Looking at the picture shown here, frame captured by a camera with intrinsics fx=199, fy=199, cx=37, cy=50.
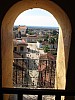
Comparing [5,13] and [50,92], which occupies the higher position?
[5,13]

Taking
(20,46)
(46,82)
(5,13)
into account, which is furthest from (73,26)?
(20,46)

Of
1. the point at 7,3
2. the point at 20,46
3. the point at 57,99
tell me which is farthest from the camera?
the point at 20,46

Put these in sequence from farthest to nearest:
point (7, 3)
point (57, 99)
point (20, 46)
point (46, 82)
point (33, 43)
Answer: point (33, 43) < point (20, 46) < point (46, 82) < point (7, 3) < point (57, 99)

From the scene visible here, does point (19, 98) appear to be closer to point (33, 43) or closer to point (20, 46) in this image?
point (20, 46)

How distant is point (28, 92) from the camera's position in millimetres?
1198

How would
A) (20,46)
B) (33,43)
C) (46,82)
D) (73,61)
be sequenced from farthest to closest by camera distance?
(33,43) < (20,46) < (46,82) < (73,61)

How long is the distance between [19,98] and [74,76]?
7.83 ft

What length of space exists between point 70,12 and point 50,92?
215 centimetres

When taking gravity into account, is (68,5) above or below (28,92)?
above

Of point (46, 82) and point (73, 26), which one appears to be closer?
point (73, 26)

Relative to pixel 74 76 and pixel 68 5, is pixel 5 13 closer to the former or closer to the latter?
pixel 68 5

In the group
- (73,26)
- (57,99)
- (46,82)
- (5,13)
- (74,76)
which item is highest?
(5,13)

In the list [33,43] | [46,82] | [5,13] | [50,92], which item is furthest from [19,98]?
[33,43]

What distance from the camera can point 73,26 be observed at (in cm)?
317
